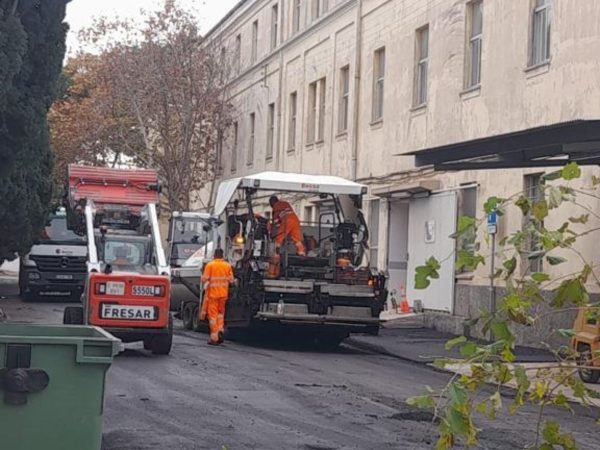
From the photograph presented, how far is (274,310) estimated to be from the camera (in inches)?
736

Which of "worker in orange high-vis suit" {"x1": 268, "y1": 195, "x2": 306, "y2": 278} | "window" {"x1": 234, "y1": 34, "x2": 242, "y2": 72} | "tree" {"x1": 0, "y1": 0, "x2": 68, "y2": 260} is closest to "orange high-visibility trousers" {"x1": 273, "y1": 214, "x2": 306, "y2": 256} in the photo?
"worker in orange high-vis suit" {"x1": 268, "y1": 195, "x2": 306, "y2": 278}

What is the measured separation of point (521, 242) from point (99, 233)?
42.9 ft

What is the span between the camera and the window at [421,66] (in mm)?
27031

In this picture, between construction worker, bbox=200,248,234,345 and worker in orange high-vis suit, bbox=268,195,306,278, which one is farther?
worker in orange high-vis suit, bbox=268,195,306,278

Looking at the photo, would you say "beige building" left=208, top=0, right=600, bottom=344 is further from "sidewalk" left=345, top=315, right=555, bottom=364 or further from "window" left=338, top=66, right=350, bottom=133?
"sidewalk" left=345, top=315, right=555, bottom=364

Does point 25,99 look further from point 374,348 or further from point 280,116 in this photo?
point 280,116

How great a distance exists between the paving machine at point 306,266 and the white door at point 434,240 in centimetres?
365

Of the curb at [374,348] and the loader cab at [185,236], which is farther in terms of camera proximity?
the loader cab at [185,236]

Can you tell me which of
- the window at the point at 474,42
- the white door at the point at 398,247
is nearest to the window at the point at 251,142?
the white door at the point at 398,247

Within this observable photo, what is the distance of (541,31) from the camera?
70.3 ft

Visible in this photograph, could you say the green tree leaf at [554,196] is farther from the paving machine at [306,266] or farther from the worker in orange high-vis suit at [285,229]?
the worker in orange high-vis suit at [285,229]

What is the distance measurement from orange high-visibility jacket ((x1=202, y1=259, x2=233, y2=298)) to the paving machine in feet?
1.00

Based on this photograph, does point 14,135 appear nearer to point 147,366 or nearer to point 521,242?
point 147,366

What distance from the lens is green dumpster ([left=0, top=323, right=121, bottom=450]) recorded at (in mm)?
6191
